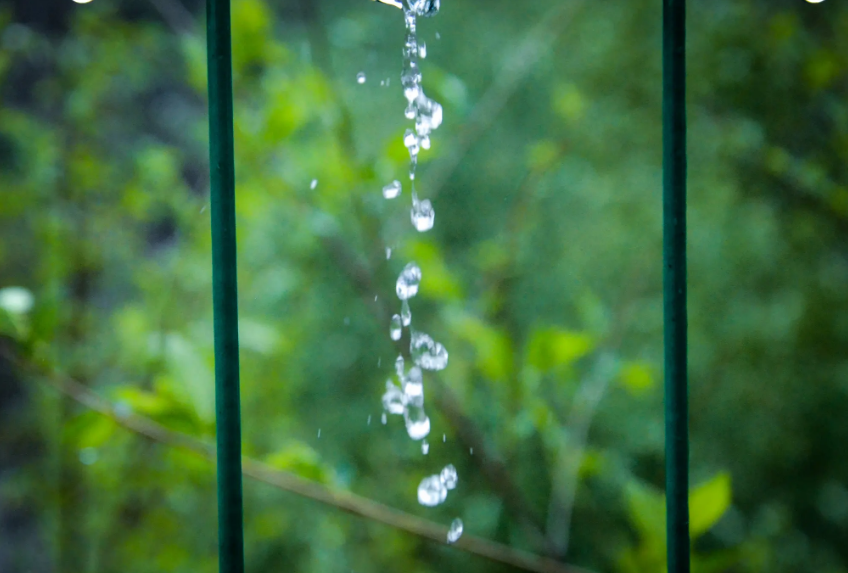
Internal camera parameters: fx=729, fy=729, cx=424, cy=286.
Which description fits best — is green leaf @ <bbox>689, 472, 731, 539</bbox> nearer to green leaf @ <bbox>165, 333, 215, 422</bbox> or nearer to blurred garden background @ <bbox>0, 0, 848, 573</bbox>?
green leaf @ <bbox>165, 333, 215, 422</bbox>

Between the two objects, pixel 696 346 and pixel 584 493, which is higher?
pixel 696 346

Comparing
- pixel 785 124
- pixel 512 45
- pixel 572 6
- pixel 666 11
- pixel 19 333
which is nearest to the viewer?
pixel 666 11

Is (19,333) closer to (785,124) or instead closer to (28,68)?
(28,68)

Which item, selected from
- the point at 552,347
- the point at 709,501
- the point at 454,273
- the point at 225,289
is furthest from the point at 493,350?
the point at 225,289

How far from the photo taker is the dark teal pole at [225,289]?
0.26 meters

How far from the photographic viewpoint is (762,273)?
4.27 ft

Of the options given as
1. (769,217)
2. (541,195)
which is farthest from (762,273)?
(541,195)

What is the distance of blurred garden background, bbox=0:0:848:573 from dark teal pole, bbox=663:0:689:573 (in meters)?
0.79

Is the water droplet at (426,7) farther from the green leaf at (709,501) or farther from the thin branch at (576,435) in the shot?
the thin branch at (576,435)

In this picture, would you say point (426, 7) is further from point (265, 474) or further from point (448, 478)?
point (448, 478)

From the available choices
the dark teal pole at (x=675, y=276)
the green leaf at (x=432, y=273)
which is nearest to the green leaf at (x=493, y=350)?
the green leaf at (x=432, y=273)

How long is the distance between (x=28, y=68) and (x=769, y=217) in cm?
136

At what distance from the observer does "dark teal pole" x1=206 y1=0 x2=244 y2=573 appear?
10.1 inches

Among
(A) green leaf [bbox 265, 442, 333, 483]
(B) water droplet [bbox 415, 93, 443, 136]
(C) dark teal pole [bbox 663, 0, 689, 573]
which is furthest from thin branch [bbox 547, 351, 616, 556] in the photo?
(C) dark teal pole [bbox 663, 0, 689, 573]
